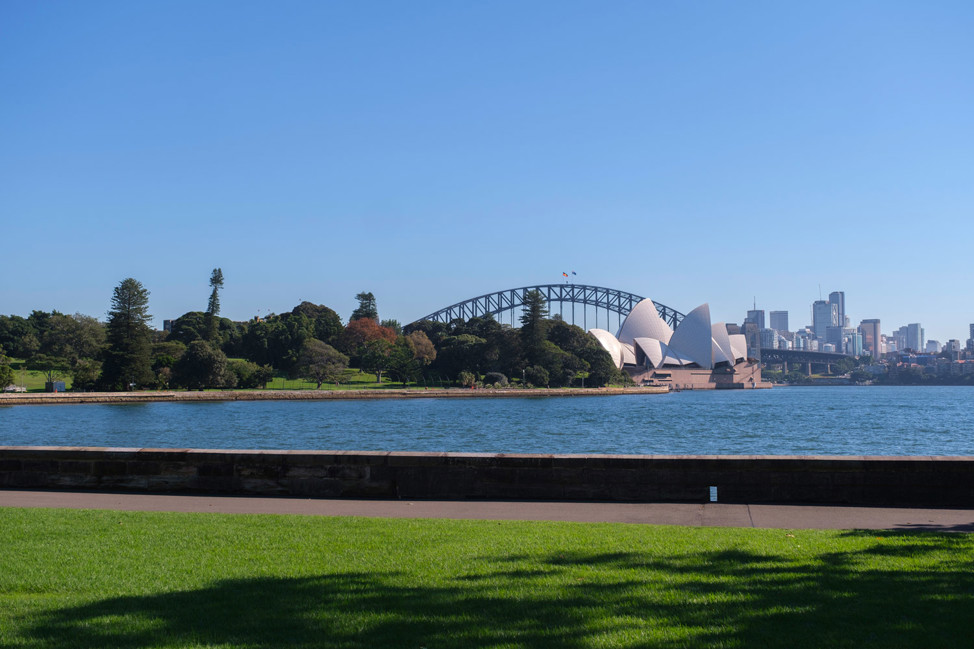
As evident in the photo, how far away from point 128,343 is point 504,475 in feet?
253

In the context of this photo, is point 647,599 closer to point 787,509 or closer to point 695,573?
point 695,573

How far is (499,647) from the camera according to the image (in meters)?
3.86

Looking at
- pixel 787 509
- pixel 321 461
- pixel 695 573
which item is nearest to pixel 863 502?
pixel 787 509

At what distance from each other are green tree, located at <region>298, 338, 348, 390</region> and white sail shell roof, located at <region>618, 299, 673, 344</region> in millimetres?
58310

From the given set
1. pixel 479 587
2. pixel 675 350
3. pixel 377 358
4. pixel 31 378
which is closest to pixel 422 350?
pixel 377 358

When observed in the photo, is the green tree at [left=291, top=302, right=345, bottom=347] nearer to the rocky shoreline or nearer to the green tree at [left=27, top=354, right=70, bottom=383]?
the rocky shoreline

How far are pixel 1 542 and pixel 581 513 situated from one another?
16.6 ft

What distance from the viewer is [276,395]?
8212 cm

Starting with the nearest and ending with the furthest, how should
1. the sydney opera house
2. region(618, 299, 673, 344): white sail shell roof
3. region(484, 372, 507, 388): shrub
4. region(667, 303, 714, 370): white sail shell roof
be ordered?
region(484, 372, 507, 388): shrub, region(667, 303, 714, 370): white sail shell roof, the sydney opera house, region(618, 299, 673, 344): white sail shell roof

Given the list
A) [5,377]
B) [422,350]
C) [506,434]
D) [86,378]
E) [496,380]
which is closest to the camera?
[506,434]

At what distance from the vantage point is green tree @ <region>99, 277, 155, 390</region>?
77.4 metres

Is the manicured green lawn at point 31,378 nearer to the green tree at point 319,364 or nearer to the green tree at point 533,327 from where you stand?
the green tree at point 319,364

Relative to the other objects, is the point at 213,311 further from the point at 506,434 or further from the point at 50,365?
the point at 506,434

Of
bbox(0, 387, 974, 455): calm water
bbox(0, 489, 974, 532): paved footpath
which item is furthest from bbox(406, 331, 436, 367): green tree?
bbox(0, 489, 974, 532): paved footpath
